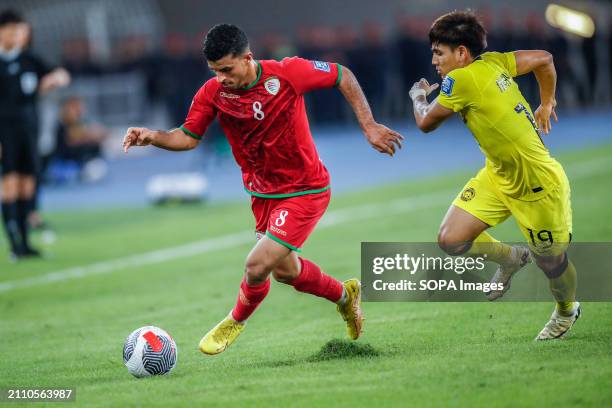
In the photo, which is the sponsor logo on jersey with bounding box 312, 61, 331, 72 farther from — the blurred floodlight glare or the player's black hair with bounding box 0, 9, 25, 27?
the blurred floodlight glare

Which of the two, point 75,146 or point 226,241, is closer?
point 226,241

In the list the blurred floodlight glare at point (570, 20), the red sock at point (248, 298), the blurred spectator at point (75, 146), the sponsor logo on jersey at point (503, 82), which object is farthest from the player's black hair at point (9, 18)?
the blurred floodlight glare at point (570, 20)

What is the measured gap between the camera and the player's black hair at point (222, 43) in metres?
6.50

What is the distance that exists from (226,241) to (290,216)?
7.51 metres

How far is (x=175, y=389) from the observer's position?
5977 mm

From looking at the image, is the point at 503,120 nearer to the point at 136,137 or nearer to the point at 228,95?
the point at 228,95

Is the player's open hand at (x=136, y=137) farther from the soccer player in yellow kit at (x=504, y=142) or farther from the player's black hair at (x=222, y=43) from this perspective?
the soccer player in yellow kit at (x=504, y=142)

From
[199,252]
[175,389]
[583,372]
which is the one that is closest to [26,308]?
[199,252]

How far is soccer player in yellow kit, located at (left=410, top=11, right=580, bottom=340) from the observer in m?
6.71

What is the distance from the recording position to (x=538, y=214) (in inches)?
270

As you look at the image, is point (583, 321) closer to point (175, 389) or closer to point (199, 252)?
point (175, 389)

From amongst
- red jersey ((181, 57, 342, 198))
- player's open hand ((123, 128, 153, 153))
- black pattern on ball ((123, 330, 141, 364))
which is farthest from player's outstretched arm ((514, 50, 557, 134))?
black pattern on ball ((123, 330, 141, 364))

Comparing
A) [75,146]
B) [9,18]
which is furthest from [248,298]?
[75,146]

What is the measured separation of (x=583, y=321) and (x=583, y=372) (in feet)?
5.72
